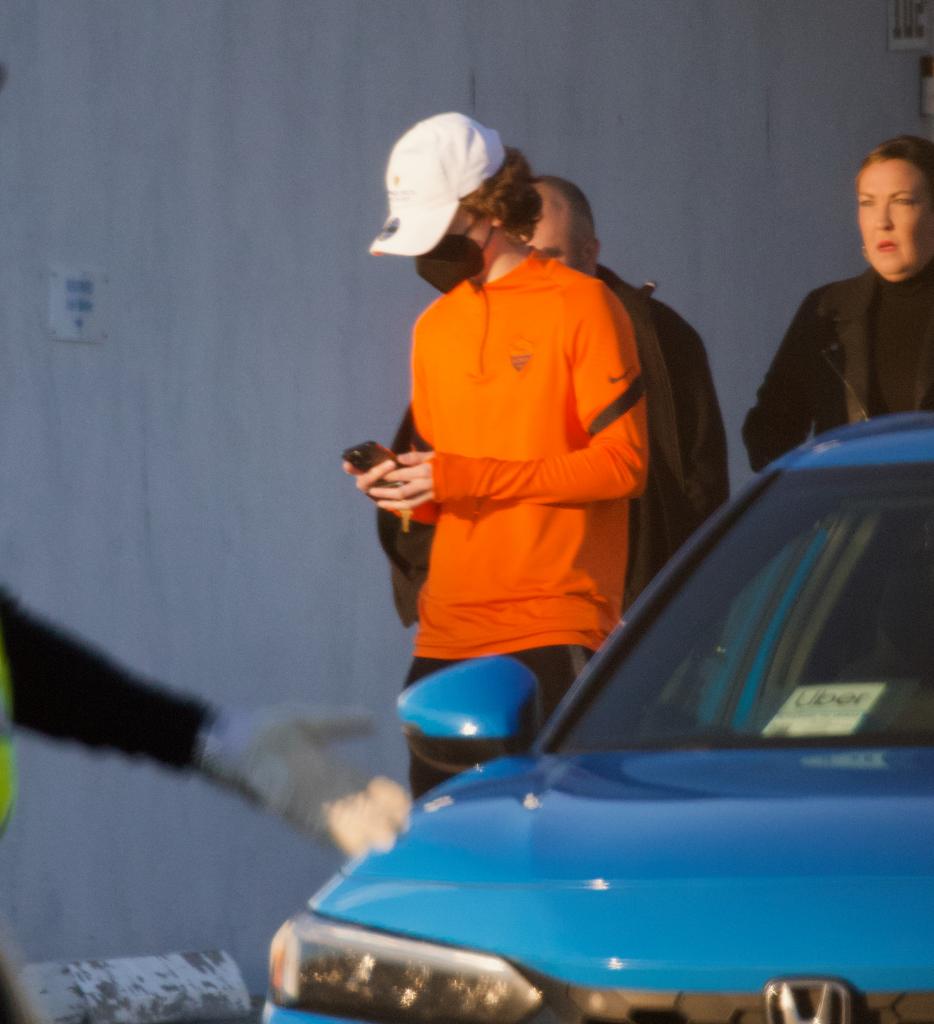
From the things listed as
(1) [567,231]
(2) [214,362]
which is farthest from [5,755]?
(2) [214,362]

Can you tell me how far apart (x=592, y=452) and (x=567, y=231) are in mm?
1155

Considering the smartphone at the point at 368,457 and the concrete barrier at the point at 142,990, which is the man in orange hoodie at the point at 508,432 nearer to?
the smartphone at the point at 368,457

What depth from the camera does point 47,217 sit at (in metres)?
6.48

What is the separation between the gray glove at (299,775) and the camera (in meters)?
2.09

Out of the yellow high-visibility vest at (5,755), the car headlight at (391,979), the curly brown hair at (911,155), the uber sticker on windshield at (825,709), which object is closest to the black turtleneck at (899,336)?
the curly brown hair at (911,155)

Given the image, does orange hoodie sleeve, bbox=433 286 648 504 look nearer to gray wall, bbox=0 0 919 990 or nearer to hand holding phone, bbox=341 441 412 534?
hand holding phone, bbox=341 441 412 534

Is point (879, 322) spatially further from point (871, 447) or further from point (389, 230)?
point (871, 447)

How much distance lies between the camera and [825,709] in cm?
339

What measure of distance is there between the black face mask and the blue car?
135 centimetres

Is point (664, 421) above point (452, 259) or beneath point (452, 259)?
beneath

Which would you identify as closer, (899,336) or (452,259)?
(452,259)

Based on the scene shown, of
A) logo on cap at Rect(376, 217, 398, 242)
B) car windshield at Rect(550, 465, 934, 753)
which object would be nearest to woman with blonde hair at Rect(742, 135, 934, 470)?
logo on cap at Rect(376, 217, 398, 242)

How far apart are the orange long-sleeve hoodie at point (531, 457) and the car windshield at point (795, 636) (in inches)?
45.0

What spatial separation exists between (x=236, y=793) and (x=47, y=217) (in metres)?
4.56
